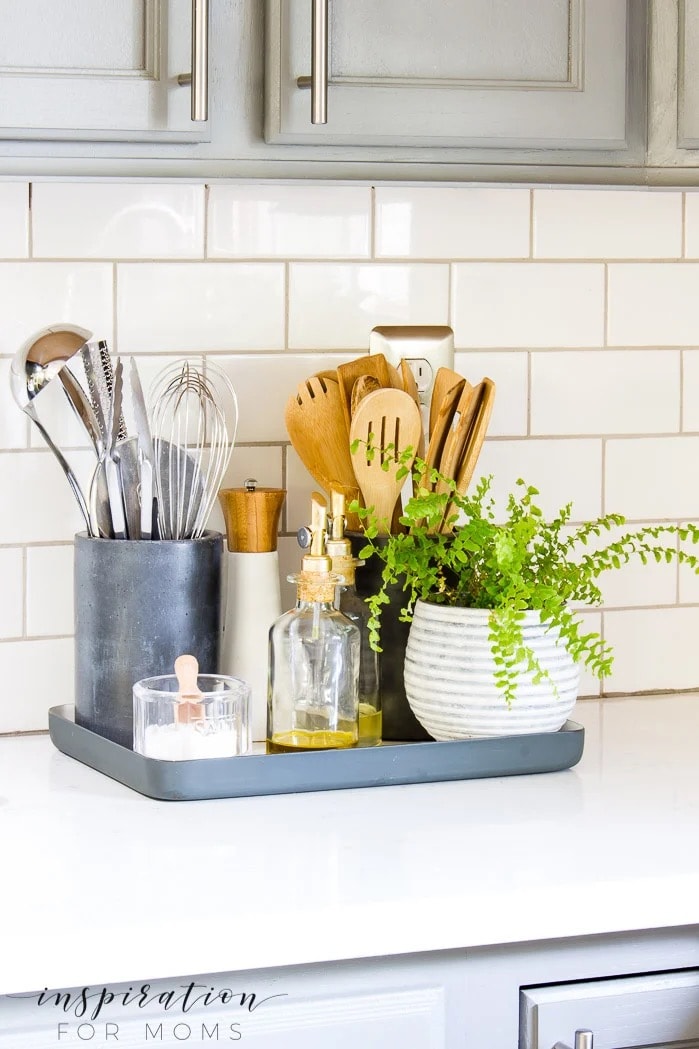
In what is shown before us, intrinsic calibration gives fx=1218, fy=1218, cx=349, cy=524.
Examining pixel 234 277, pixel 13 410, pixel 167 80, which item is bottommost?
pixel 13 410

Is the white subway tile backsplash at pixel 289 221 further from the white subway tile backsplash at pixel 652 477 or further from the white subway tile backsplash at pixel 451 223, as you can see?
the white subway tile backsplash at pixel 652 477

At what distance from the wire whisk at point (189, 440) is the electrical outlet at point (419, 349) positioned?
0.57ft

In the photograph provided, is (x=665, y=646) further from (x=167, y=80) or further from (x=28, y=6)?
(x=28, y=6)

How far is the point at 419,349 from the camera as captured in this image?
1.33m

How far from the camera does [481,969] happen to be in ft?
3.03

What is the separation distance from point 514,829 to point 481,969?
0.52ft

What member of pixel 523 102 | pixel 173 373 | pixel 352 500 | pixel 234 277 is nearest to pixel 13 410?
pixel 173 373

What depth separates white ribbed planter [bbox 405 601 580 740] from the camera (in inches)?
45.9

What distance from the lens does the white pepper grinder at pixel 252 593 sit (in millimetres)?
1287

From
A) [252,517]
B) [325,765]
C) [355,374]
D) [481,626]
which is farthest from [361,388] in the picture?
[325,765]

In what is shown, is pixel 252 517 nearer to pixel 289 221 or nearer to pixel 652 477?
pixel 289 221

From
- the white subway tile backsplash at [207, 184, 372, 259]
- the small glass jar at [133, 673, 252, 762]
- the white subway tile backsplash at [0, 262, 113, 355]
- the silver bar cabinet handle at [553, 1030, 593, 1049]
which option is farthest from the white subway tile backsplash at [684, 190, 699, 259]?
the silver bar cabinet handle at [553, 1030, 593, 1049]

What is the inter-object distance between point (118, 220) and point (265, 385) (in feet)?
0.82

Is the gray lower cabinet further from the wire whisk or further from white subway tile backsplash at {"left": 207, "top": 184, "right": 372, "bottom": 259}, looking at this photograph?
white subway tile backsplash at {"left": 207, "top": 184, "right": 372, "bottom": 259}
